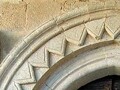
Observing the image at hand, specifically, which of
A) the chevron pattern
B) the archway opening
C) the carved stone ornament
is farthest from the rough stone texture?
the archway opening

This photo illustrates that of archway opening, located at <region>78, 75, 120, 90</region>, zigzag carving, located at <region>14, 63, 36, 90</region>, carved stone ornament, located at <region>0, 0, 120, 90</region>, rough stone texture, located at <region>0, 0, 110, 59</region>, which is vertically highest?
rough stone texture, located at <region>0, 0, 110, 59</region>

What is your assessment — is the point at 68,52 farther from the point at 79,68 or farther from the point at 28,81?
the point at 28,81

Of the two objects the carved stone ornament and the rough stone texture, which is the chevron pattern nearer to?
the carved stone ornament

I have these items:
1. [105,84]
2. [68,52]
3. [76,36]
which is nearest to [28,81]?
[68,52]

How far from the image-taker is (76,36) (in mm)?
3365

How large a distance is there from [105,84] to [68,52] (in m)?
0.39

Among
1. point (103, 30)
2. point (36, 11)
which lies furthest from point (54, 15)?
point (103, 30)

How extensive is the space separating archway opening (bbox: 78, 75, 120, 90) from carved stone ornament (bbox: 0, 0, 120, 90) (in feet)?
0.30

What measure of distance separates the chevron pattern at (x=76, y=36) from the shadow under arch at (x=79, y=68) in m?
0.07

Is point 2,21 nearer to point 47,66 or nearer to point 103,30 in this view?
point 47,66

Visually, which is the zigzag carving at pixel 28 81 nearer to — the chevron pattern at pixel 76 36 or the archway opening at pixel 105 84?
the chevron pattern at pixel 76 36

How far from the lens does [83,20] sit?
338cm

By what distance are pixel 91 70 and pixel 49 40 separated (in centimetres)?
37

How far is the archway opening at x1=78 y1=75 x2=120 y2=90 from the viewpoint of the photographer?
3480 millimetres
